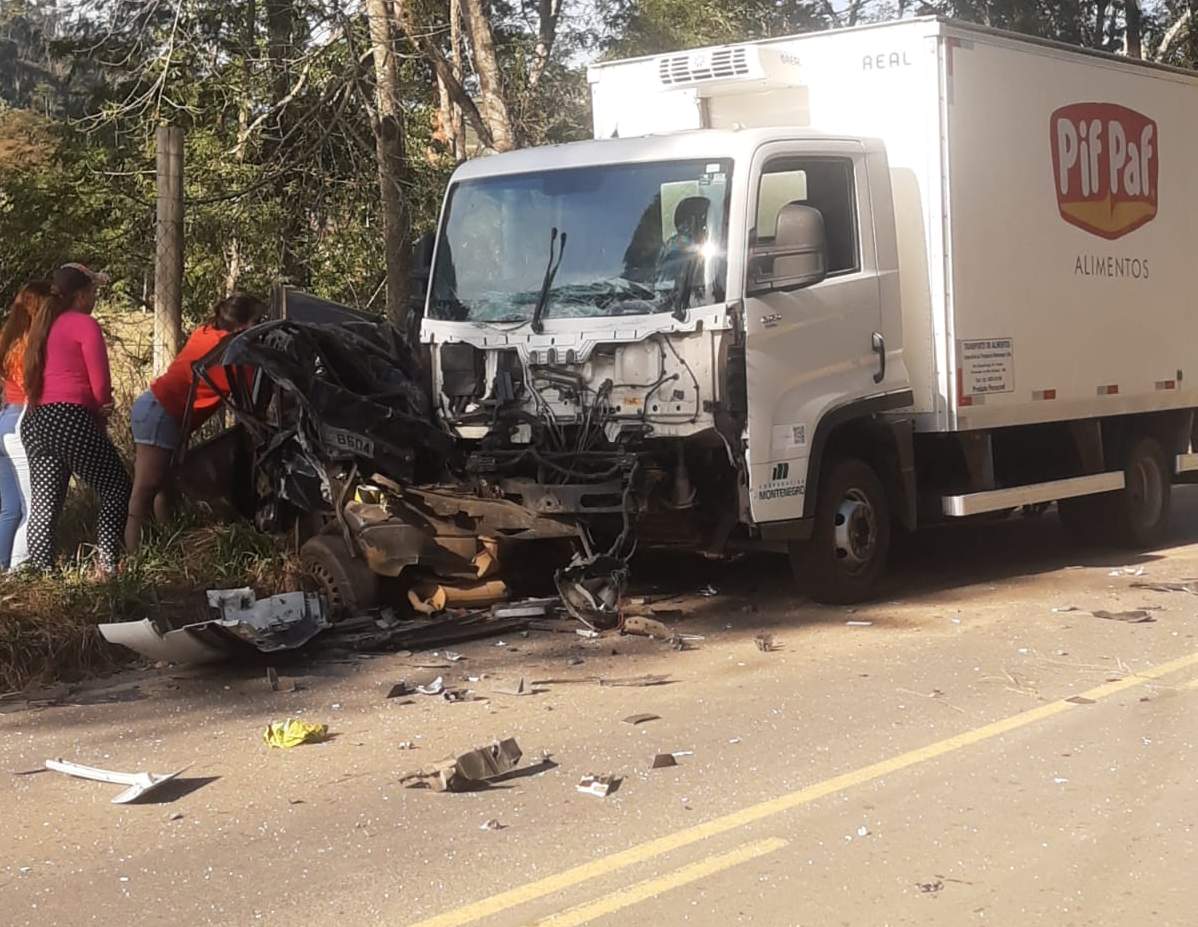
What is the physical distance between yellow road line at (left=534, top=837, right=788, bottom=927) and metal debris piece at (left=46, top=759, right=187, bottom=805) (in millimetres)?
2030

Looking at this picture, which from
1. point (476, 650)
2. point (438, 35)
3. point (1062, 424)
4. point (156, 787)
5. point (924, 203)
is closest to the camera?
point (156, 787)

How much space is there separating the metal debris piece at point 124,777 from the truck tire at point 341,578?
2.52 m

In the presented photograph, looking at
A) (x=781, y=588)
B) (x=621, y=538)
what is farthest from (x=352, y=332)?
(x=781, y=588)

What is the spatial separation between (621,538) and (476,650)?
98 centimetres

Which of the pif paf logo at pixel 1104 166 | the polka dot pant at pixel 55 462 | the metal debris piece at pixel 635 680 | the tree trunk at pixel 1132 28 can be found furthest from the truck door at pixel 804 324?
the tree trunk at pixel 1132 28

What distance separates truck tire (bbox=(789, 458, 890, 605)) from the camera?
899 cm

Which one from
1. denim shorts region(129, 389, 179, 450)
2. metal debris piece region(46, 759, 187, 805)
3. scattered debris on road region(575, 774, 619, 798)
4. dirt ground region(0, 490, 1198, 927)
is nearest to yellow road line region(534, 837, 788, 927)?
dirt ground region(0, 490, 1198, 927)

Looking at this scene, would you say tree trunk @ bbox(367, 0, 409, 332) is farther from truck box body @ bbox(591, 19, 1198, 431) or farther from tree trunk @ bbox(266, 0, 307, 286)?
truck box body @ bbox(591, 19, 1198, 431)

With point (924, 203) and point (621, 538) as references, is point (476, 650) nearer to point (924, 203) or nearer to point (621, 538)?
point (621, 538)

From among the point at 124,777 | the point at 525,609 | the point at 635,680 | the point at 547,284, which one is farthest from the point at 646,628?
the point at 124,777

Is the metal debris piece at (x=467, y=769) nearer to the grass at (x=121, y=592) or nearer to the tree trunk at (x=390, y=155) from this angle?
the grass at (x=121, y=592)

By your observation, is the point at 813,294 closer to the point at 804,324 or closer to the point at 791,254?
the point at 804,324

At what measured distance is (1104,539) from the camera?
457 inches

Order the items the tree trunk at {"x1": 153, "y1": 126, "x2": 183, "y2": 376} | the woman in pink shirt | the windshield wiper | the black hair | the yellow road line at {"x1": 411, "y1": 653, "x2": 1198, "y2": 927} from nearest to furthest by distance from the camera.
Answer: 1. the yellow road line at {"x1": 411, "y1": 653, "x2": 1198, "y2": 927}
2. the windshield wiper
3. the woman in pink shirt
4. the black hair
5. the tree trunk at {"x1": 153, "y1": 126, "x2": 183, "y2": 376}
